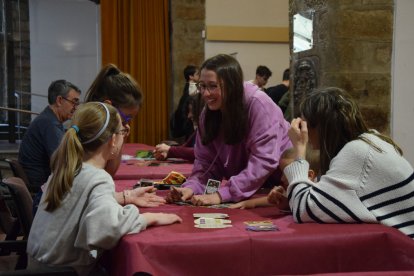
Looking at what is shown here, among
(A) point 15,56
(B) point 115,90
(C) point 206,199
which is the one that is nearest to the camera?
(C) point 206,199

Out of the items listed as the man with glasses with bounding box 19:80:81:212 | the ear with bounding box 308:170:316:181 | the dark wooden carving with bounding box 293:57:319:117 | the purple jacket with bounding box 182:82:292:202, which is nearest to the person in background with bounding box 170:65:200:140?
the dark wooden carving with bounding box 293:57:319:117

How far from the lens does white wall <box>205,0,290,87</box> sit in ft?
26.4

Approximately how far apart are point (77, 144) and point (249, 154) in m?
0.90

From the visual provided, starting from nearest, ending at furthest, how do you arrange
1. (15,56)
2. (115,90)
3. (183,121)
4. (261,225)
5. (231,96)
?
(261,225)
(231,96)
(115,90)
(183,121)
(15,56)

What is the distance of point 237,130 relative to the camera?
2465 mm

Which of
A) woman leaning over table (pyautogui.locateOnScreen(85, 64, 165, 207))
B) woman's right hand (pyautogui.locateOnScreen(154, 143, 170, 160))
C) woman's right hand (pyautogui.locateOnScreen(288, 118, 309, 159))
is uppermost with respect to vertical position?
woman leaning over table (pyautogui.locateOnScreen(85, 64, 165, 207))

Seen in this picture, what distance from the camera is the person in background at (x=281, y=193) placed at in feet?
7.18

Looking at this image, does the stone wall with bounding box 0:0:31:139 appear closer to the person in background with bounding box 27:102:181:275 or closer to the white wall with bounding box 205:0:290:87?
the white wall with bounding box 205:0:290:87

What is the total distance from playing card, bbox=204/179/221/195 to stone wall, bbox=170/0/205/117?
561cm

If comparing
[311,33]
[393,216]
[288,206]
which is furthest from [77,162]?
[311,33]

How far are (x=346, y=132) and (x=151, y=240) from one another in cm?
84

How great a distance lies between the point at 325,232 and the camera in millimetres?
1806

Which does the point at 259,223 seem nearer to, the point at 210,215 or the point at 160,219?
the point at 210,215

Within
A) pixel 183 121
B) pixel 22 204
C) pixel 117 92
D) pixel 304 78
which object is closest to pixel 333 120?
pixel 117 92
